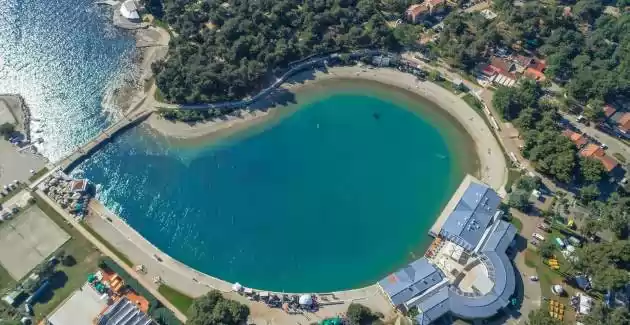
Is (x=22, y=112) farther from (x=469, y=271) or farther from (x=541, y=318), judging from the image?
(x=541, y=318)

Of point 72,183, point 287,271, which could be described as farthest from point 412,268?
point 72,183

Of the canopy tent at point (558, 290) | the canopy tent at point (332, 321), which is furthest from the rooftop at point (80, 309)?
the canopy tent at point (558, 290)

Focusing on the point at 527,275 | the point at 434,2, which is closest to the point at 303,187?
the point at 527,275

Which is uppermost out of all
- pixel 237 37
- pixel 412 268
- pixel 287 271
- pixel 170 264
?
pixel 237 37

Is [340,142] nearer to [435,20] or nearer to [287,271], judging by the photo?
[287,271]

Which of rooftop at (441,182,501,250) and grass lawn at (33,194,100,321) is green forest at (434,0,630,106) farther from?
grass lawn at (33,194,100,321)

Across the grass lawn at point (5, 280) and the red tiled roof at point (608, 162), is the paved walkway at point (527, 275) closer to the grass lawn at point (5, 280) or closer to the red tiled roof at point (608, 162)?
the red tiled roof at point (608, 162)
